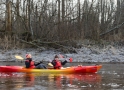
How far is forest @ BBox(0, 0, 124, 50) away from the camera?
2642 centimetres

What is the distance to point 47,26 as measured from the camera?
92.1 feet

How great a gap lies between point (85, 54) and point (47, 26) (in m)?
4.83

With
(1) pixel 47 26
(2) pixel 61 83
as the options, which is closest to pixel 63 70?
(2) pixel 61 83

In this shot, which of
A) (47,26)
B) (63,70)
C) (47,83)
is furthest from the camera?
(47,26)

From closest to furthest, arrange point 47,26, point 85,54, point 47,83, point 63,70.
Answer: point 47,83, point 63,70, point 85,54, point 47,26

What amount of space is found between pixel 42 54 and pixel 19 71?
8.20 m

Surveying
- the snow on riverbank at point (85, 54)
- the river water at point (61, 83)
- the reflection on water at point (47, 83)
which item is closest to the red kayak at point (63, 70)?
the river water at point (61, 83)

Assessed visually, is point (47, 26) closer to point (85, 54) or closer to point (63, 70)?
point (85, 54)

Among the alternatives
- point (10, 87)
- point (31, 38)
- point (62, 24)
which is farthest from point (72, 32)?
point (10, 87)

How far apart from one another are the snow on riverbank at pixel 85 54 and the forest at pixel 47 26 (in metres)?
0.79

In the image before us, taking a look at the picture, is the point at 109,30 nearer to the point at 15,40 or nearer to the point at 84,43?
the point at 84,43

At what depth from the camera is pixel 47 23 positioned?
28.2m

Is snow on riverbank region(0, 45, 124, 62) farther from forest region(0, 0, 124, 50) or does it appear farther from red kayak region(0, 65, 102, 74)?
red kayak region(0, 65, 102, 74)

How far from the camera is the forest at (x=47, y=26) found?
26.4 m
